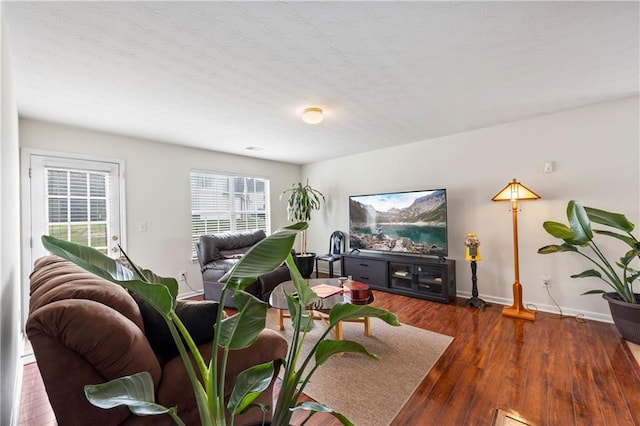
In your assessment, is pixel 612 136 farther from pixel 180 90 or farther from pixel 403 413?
pixel 180 90

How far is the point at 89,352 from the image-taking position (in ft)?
3.10

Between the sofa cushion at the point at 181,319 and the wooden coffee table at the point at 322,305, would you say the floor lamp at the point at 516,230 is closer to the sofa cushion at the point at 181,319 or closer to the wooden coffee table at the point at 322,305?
the wooden coffee table at the point at 322,305

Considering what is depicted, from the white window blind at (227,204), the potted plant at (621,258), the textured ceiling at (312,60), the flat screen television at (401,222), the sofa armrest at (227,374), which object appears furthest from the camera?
the white window blind at (227,204)

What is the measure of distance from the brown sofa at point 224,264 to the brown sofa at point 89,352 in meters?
2.07

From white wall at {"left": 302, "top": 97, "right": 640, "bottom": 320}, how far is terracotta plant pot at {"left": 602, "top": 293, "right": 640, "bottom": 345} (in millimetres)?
487

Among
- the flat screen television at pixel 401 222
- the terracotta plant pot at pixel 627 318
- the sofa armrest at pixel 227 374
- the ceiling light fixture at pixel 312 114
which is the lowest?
the terracotta plant pot at pixel 627 318

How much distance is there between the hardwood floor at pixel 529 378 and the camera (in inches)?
63.2

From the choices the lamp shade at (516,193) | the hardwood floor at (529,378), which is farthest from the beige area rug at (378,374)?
the lamp shade at (516,193)

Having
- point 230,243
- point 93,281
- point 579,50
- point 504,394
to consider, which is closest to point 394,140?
point 579,50

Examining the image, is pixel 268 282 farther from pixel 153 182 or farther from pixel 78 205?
pixel 78 205

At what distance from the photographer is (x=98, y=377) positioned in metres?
0.97

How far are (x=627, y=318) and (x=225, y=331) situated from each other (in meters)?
3.39

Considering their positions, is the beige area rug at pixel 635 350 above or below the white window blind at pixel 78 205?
below

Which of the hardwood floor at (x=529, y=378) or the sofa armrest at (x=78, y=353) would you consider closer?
the sofa armrest at (x=78, y=353)
